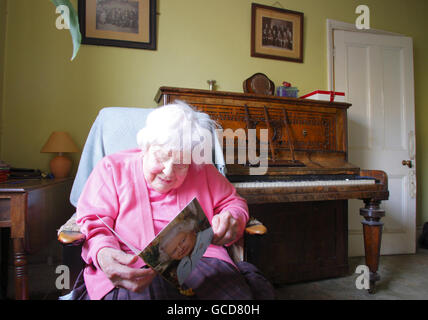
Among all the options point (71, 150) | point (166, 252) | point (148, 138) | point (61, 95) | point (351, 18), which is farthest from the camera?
point (351, 18)

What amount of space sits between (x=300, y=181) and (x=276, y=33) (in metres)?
1.82

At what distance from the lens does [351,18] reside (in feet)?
10.2

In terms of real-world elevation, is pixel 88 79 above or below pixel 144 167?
above

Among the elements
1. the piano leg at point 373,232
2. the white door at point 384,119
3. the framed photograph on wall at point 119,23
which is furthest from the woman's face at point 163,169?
the white door at point 384,119

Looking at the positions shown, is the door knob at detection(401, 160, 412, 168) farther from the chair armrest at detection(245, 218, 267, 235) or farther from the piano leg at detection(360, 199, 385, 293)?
the chair armrest at detection(245, 218, 267, 235)

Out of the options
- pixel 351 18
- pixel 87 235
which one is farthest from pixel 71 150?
pixel 351 18

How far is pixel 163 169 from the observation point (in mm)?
1040

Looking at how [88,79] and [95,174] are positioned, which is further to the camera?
[88,79]

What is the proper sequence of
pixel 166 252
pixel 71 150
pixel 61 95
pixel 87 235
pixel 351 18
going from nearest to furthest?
1. pixel 166 252
2. pixel 87 235
3. pixel 71 150
4. pixel 61 95
5. pixel 351 18

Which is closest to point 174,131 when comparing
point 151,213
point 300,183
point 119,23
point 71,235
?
point 151,213

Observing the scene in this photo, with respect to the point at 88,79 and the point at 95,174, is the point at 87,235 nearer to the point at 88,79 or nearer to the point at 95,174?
the point at 95,174

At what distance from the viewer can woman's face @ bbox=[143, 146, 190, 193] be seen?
1.02 meters

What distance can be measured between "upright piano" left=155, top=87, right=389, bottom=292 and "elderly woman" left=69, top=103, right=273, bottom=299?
Answer: 62 cm

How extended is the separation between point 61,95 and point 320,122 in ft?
7.48
